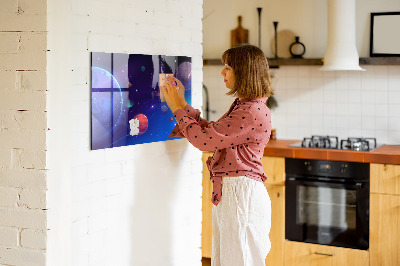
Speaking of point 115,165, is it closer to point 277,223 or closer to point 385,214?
point 277,223

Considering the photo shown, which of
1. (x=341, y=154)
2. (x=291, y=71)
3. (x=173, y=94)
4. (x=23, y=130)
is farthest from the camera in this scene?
(x=291, y=71)

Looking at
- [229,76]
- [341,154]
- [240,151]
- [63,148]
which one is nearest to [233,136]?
[240,151]

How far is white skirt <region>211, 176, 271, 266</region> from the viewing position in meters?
2.85

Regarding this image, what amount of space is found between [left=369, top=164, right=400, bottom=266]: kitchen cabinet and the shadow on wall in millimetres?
1588

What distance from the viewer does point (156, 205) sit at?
3.03 meters

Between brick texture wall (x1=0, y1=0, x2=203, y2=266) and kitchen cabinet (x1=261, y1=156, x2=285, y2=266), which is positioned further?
kitchen cabinet (x1=261, y1=156, x2=285, y2=266)

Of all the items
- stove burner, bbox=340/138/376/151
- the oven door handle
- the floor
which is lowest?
the floor

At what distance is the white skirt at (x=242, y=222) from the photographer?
2.85 meters

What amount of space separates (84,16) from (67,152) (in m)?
0.56

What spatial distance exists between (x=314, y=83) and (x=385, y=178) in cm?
117

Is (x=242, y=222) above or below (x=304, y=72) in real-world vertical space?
below

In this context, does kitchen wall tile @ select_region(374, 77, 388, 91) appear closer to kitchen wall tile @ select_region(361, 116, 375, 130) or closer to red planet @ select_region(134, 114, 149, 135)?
kitchen wall tile @ select_region(361, 116, 375, 130)

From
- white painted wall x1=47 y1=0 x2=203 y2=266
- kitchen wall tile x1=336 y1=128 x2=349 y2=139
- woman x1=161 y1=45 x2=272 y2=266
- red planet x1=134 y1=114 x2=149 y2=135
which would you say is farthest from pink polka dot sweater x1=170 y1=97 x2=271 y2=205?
kitchen wall tile x1=336 y1=128 x2=349 y2=139

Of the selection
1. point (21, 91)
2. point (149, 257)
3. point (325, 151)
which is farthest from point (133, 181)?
point (325, 151)
